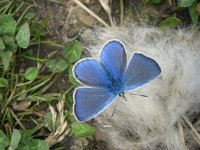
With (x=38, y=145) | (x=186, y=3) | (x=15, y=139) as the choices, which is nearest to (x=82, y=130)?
(x=38, y=145)

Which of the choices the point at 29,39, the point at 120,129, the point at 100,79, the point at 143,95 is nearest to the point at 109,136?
the point at 120,129

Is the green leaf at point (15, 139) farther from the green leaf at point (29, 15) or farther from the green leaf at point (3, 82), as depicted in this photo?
the green leaf at point (29, 15)

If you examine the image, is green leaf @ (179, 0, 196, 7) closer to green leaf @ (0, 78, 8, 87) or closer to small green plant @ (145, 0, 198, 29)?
small green plant @ (145, 0, 198, 29)

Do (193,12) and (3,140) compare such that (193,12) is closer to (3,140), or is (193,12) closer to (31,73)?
(31,73)

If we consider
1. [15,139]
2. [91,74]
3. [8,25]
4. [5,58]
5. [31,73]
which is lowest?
[15,139]

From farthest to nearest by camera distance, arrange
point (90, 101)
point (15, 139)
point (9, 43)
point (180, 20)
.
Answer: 1. point (180, 20)
2. point (9, 43)
3. point (15, 139)
4. point (90, 101)

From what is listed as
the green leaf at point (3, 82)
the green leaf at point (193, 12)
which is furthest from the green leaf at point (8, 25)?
the green leaf at point (193, 12)
